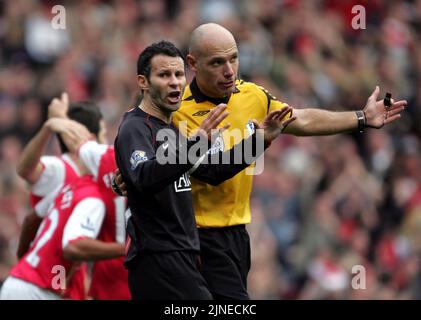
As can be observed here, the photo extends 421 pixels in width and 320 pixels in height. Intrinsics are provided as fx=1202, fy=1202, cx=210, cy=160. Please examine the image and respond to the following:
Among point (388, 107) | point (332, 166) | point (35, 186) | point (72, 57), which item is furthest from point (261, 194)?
point (388, 107)

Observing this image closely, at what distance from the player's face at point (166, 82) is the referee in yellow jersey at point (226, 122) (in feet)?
1.63

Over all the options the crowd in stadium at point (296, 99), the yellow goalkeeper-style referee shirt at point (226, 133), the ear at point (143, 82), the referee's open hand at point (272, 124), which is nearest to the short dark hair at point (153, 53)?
the ear at point (143, 82)

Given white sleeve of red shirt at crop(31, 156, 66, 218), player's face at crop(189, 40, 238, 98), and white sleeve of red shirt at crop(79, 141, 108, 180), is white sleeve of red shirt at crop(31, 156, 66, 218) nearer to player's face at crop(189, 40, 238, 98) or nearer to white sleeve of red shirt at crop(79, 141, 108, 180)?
white sleeve of red shirt at crop(79, 141, 108, 180)

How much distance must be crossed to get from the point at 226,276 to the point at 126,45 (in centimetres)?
1018

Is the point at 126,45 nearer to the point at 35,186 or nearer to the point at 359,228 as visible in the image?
the point at 359,228

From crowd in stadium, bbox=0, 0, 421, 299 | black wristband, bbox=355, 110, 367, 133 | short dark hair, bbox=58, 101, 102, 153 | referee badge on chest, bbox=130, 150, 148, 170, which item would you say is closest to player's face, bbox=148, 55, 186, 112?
referee badge on chest, bbox=130, 150, 148, 170

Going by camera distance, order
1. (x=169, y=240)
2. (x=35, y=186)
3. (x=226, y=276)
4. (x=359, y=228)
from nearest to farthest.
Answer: (x=169, y=240) < (x=226, y=276) < (x=35, y=186) < (x=359, y=228)

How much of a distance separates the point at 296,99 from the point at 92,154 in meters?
8.44

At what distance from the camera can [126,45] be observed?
18.1 meters

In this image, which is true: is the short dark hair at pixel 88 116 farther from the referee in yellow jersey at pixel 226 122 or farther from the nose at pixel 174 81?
the nose at pixel 174 81

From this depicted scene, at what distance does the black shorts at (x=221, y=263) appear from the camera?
27.3ft

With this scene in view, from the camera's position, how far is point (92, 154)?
30.9 ft

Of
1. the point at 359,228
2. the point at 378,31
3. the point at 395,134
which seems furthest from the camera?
the point at 378,31

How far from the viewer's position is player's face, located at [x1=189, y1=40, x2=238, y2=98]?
8.22 m
